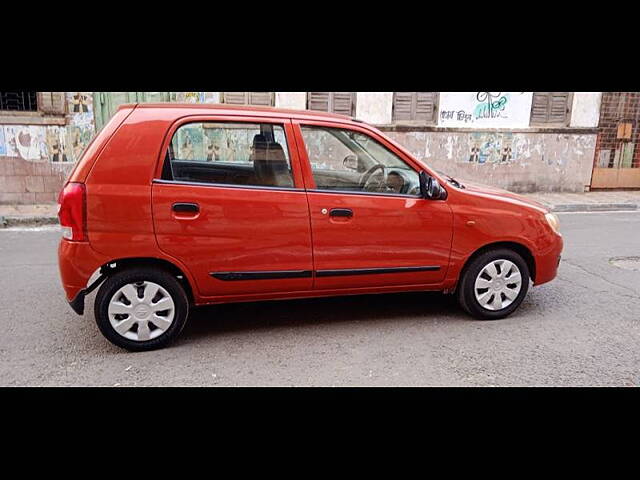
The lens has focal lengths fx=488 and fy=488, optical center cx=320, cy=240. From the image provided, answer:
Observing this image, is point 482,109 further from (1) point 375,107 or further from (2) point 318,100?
(2) point 318,100

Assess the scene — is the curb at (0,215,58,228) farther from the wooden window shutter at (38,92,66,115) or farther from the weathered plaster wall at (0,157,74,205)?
the wooden window shutter at (38,92,66,115)

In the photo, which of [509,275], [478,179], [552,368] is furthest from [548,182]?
[552,368]

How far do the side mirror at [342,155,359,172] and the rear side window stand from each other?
611mm

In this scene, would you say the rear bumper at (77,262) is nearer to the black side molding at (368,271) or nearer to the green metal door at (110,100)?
the black side molding at (368,271)

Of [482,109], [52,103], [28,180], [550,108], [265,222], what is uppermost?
[550,108]

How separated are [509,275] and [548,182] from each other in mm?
9111

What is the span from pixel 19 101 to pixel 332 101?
6.37m

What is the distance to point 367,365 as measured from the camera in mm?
3430

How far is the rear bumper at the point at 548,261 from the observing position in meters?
4.27

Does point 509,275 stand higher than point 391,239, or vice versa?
point 391,239

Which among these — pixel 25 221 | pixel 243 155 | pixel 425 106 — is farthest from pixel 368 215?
pixel 425 106

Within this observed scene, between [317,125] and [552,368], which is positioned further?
[317,125]

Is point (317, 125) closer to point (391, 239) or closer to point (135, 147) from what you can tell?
point (391, 239)

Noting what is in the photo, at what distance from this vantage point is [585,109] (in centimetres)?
1202
